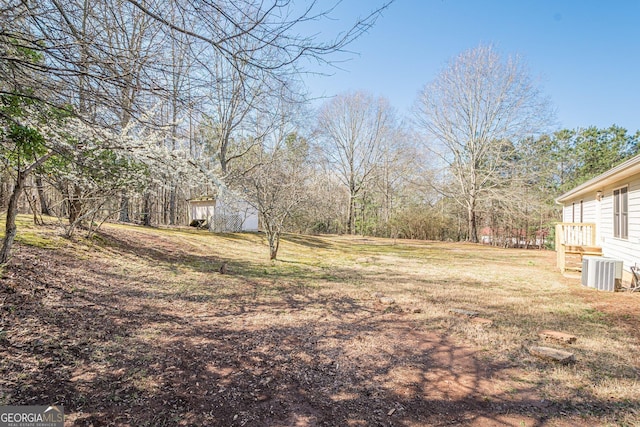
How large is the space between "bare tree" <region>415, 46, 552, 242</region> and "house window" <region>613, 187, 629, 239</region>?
384 inches

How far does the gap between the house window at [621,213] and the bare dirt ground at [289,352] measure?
1948mm

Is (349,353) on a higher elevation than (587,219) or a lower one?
lower

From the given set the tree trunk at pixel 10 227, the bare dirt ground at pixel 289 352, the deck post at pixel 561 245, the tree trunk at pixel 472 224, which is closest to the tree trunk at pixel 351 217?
the tree trunk at pixel 472 224

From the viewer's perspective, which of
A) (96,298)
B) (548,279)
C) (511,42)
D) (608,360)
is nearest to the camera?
(608,360)

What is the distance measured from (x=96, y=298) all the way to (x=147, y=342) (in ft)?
5.53

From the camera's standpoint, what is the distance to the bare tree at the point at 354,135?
72.7 ft

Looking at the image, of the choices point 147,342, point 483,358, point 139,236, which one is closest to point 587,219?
point 483,358

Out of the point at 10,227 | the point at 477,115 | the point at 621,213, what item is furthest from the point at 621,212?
the point at 477,115

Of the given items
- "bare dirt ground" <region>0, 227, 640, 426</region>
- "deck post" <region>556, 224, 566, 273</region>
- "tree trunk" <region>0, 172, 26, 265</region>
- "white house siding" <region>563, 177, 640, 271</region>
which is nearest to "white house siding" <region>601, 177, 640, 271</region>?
"white house siding" <region>563, 177, 640, 271</region>

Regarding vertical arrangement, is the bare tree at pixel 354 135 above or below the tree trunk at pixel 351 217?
above

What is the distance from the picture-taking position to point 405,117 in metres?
21.5

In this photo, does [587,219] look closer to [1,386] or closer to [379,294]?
[379,294]

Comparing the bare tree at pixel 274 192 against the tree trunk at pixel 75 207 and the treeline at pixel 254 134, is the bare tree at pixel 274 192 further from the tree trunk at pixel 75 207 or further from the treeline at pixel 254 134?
the tree trunk at pixel 75 207

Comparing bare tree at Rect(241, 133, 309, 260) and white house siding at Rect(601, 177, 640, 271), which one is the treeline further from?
white house siding at Rect(601, 177, 640, 271)
